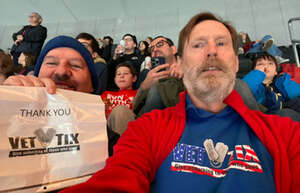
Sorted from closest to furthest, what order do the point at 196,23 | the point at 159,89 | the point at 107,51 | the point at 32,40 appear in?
the point at 196,23 < the point at 159,89 < the point at 32,40 < the point at 107,51

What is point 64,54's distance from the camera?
0.76 metres

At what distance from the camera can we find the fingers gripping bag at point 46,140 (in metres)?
0.41

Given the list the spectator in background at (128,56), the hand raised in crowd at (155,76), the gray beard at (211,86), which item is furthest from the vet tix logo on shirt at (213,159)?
the spectator in background at (128,56)

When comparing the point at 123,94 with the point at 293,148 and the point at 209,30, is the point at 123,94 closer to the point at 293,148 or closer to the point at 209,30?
the point at 209,30

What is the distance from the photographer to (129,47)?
105 inches

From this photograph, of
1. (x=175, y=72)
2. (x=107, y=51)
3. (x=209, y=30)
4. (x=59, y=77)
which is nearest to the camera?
(x=59, y=77)

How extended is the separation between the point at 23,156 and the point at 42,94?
5.8 inches

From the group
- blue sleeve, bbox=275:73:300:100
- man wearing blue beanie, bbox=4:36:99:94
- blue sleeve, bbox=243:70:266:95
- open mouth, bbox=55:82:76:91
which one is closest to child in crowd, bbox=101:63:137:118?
man wearing blue beanie, bbox=4:36:99:94

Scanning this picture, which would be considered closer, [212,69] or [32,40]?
[212,69]

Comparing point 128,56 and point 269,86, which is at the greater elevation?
point 128,56

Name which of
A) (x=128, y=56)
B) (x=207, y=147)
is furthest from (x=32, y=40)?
(x=207, y=147)

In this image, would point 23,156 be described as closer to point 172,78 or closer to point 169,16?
point 172,78

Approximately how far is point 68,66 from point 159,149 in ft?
1.51

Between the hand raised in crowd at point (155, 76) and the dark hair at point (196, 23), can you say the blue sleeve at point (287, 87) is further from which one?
the hand raised in crowd at point (155, 76)
